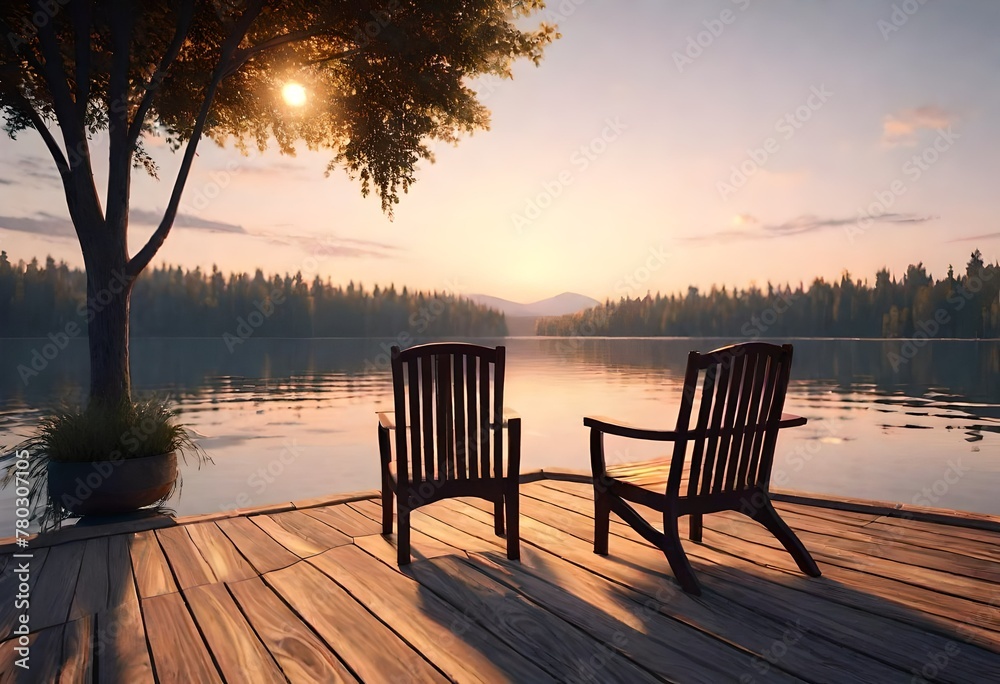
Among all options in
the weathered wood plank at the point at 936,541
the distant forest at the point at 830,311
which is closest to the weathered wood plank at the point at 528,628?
the weathered wood plank at the point at 936,541

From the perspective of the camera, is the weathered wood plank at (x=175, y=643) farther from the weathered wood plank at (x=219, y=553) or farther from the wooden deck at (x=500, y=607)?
the weathered wood plank at (x=219, y=553)

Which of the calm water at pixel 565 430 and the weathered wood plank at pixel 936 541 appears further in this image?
the calm water at pixel 565 430

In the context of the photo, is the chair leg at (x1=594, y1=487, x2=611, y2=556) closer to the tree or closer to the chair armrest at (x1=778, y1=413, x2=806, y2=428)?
the chair armrest at (x1=778, y1=413, x2=806, y2=428)

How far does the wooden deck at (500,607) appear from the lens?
2527 millimetres

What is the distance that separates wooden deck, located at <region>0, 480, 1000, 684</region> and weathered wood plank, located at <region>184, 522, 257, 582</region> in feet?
0.06

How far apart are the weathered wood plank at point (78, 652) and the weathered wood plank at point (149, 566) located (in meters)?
0.37

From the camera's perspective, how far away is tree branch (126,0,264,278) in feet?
20.9

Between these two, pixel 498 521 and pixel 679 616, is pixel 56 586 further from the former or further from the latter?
pixel 679 616

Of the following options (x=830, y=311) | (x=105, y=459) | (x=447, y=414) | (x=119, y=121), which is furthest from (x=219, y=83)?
(x=830, y=311)

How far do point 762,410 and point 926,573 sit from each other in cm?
127

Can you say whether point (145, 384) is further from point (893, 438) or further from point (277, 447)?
point (893, 438)

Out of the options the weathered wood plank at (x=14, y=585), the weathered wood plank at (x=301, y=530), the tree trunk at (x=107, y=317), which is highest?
the tree trunk at (x=107, y=317)

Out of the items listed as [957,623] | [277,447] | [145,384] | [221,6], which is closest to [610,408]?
[277,447]

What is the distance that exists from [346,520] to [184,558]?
3.75 feet
